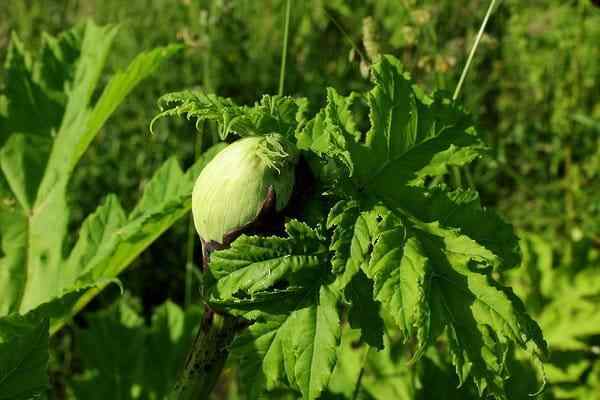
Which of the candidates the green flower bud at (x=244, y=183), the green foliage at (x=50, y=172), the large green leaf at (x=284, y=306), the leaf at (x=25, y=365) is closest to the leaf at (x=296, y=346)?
the large green leaf at (x=284, y=306)

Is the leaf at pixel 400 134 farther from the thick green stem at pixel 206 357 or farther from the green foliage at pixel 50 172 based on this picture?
the green foliage at pixel 50 172

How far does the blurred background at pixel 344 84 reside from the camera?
103 inches

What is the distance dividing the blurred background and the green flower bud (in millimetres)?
1693

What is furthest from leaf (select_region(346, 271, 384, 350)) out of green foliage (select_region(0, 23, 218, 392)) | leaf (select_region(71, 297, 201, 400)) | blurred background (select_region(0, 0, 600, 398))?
blurred background (select_region(0, 0, 600, 398))

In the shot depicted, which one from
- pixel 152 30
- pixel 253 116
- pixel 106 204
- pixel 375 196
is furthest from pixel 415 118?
pixel 152 30

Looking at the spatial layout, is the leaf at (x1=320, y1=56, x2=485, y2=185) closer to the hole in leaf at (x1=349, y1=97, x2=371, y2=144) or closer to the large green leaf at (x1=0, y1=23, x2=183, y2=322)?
the large green leaf at (x1=0, y1=23, x2=183, y2=322)

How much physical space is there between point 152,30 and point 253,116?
259 centimetres

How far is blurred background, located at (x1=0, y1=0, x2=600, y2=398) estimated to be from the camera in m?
2.61

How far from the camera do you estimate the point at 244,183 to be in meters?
0.84

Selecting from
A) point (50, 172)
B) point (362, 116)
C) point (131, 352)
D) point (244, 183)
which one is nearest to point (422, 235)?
point (244, 183)

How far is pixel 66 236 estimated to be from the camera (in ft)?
4.86

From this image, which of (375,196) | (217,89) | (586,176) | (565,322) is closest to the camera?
(375,196)

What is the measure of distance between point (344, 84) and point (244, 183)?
7.57 feet

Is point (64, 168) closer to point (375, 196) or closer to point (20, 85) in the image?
point (20, 85)
